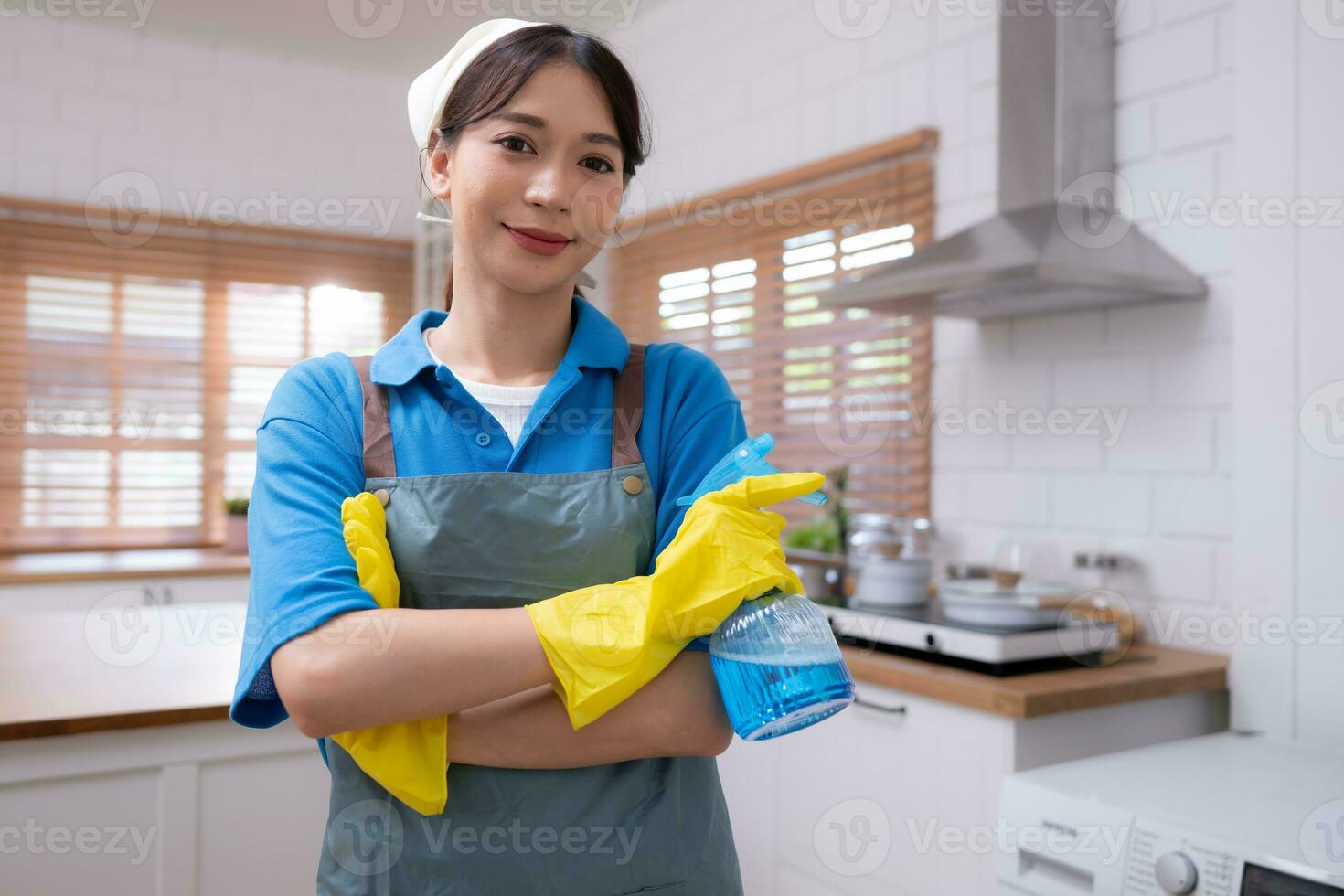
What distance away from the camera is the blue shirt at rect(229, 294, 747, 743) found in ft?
2.93

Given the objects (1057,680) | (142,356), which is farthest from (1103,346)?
(142,356)

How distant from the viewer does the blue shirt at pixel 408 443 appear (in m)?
0.89

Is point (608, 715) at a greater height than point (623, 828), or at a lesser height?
greater

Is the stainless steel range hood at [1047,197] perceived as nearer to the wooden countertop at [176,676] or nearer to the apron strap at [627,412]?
the wooden countertop at [176,676]

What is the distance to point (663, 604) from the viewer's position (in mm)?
883

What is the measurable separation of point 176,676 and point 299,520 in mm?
949

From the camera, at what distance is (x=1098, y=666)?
2006 millimetres

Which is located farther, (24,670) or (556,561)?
(24,670)

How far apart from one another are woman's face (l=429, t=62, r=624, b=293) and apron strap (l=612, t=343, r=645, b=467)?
12cm

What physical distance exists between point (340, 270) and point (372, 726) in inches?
156

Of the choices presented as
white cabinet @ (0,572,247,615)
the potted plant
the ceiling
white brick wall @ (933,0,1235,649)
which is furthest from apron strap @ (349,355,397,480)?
the potted plant

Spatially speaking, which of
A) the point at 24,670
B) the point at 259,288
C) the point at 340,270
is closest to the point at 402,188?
the point at 340,270

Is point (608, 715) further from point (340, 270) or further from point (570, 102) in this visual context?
point (340, 270)

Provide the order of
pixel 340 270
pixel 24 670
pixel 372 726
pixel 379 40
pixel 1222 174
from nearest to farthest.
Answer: pixel 372 726, pixel 24 670, pixel 1222 174, pixel 379 40, pixel 340 270
